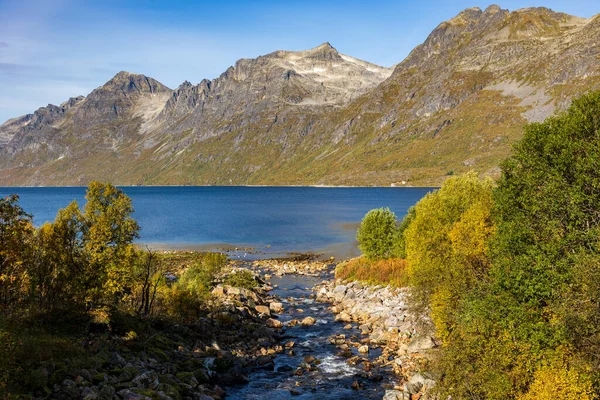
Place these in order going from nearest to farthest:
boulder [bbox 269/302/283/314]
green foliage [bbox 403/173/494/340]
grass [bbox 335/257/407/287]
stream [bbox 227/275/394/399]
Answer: stream [bbox 227/275/394/399] → green foliage [bbox 403/173/494/340] → boulder [bbox 269/302/283/314] → grass [bbox 335/257/407/287]

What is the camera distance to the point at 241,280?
67.7 m

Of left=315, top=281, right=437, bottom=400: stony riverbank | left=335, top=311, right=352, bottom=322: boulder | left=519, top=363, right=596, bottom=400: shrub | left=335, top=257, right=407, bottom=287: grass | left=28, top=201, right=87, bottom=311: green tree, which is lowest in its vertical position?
left=335, top=311, right=352, bottom=322: boulder

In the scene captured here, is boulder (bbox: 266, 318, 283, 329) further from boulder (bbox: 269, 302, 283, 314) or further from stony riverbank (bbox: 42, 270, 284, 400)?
boulder (bbox: 269, 302, 283, 314)

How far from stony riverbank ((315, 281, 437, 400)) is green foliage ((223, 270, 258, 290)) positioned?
1167 centimetres

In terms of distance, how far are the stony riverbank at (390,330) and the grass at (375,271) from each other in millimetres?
2134

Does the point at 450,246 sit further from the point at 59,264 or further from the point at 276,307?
the point at 59,264

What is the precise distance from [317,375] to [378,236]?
128ft

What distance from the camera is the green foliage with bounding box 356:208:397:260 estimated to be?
2830 inches

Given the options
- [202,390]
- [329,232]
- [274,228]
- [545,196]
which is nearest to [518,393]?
[545,196]

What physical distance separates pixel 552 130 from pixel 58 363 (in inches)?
1529

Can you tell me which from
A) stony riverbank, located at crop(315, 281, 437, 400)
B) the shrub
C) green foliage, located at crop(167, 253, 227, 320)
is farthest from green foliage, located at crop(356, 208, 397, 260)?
the shrub

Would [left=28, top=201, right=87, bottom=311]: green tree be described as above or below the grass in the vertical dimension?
Result: above

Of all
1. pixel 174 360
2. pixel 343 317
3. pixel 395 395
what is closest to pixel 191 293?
pixel 174 360

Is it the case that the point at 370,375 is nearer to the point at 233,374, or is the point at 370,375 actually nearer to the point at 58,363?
the point at 233,374
